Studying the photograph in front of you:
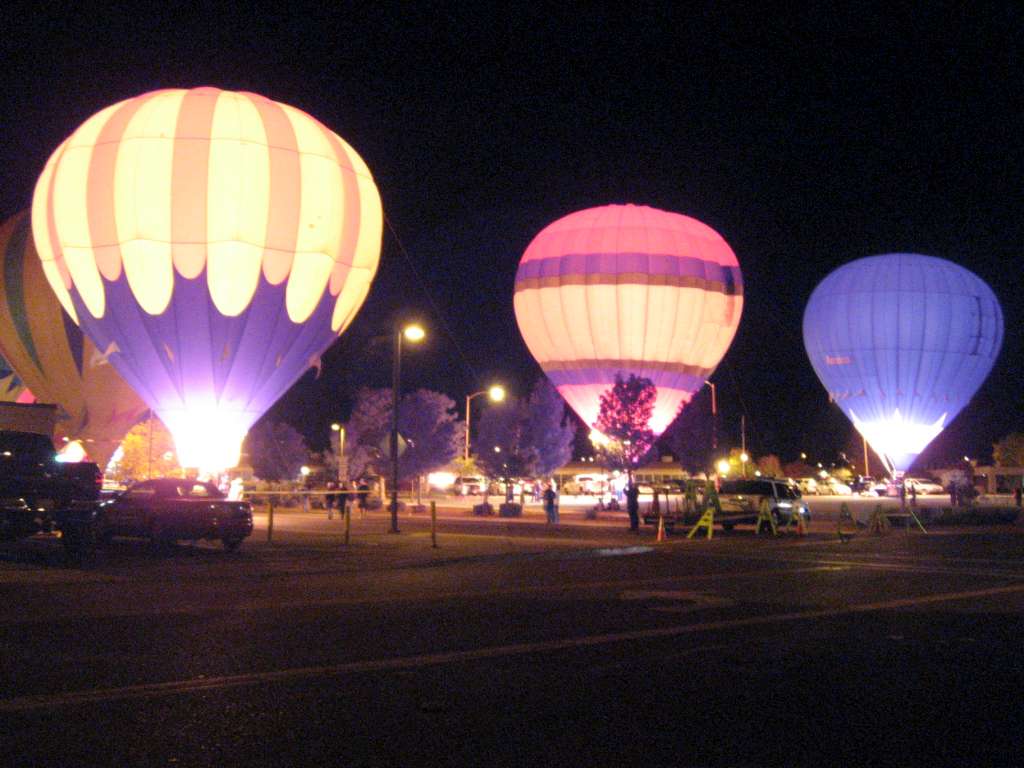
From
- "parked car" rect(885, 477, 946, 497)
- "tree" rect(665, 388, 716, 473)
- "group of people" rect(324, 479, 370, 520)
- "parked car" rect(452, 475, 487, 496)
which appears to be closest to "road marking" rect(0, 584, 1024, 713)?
"group of people" rect(324, 479, 370, 520)

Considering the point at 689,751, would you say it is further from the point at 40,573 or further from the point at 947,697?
the point at 40,573

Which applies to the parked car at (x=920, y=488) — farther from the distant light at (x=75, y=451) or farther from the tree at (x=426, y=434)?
the distant light at (x=75, y=451)

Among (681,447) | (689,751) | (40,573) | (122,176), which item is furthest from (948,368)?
(689,751)

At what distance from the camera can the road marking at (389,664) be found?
7.74m

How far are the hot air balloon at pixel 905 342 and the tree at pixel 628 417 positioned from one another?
2189 cm

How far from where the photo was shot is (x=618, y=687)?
832 cm

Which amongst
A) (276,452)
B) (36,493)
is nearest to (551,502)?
(36,493)

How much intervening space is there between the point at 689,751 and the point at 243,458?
285 ft

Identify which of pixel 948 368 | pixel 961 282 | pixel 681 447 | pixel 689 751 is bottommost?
pixel 689 751

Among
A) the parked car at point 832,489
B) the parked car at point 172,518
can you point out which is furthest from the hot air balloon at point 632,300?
the parked car at point 832,489

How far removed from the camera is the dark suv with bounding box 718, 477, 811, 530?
31.3 metres

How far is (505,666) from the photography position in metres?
9.12

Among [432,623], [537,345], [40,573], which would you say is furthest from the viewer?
[537,345]

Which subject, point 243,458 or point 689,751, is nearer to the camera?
point 689,751
